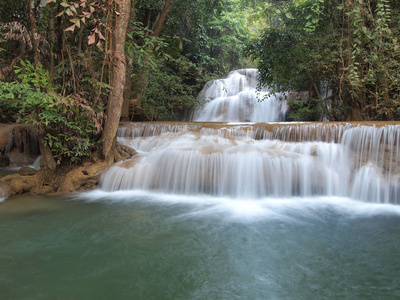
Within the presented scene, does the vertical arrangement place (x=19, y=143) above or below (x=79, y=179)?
above

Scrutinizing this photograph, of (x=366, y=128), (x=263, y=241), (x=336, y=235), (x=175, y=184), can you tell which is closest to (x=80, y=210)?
(x=175, y=184)

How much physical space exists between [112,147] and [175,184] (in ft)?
5.97

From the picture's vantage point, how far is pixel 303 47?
952cm

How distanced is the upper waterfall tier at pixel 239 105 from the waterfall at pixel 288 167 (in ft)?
21.5

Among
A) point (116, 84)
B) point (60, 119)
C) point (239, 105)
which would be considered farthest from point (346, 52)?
point (60, 119)

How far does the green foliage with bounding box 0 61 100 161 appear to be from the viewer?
525 centimetres

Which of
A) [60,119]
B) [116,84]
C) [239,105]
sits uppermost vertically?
[239,105]

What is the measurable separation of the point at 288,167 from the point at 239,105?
8.65 meters

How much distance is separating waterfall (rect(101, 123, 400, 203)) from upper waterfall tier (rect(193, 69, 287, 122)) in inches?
258

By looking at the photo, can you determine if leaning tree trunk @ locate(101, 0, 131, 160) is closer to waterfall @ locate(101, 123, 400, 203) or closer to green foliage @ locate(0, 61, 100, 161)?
green foliage @ locate(0, 61, 100, 161)

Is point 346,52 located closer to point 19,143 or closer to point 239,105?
point 239,105

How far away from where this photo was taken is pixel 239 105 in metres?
14.1

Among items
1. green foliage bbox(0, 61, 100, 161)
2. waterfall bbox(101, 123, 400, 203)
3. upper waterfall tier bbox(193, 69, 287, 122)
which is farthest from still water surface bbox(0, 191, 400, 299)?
upper waterfall tier bbox(193, 69, 287, 122)

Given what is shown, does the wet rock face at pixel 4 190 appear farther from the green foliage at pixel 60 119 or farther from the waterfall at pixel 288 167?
the waterfall at pixel 288 167
